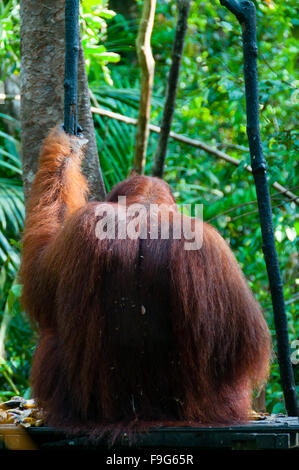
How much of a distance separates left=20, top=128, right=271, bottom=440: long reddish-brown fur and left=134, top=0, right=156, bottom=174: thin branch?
5.21 feet

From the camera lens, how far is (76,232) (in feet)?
6.88

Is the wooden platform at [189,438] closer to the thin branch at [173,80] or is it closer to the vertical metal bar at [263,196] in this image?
the vertical metal bar at [263,196]

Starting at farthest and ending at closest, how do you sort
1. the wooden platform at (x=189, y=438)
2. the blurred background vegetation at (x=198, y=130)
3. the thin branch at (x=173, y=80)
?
the blurred background vegetation at (x=198, y=130) → the thin branch at (x=173, y=80) → the wooden platform at (x=189, y=438)

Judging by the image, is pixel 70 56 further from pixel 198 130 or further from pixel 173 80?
pixel 198 130

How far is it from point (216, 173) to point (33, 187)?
4.25 m

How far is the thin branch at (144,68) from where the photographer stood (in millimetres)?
3504

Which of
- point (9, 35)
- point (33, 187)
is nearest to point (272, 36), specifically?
point (9, 35)

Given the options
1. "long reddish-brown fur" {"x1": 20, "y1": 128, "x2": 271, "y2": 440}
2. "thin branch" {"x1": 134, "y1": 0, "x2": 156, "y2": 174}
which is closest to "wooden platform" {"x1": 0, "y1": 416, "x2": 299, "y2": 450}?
"long reddish-brown fur" {"x1": 20, "y1": 128, "x2": 271, "y2": 440}

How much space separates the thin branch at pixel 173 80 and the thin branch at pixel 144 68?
0.10 m

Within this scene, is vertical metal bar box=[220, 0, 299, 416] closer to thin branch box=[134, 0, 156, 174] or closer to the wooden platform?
the wooden platform

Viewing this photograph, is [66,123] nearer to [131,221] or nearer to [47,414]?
[131,221]

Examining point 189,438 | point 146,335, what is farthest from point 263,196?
point 189,438

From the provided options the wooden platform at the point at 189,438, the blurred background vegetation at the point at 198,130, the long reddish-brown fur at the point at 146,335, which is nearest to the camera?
the wooden platform at the point at 189,438
